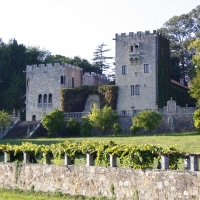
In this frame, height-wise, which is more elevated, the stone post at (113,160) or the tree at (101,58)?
the tree at (101,58)

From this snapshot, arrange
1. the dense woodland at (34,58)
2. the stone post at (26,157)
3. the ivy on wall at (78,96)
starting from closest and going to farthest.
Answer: the stone post at (26,157) → the ivy on wall at (78,96) → the dense woodland at (34,58)

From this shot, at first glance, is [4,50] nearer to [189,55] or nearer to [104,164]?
[189,55]

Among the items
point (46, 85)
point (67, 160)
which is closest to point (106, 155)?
point (67, 160)

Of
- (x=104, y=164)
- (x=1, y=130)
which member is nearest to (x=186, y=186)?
(x=104, y=164)

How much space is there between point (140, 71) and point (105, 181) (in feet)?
126

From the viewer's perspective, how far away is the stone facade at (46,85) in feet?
193

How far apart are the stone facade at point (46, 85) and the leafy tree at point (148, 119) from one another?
1511cm

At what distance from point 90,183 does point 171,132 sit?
101 feet

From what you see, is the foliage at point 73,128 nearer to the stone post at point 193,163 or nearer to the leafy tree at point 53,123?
the leafy tree at point 53,123

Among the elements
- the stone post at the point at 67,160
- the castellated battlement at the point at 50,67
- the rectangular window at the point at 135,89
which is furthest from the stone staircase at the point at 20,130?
the stone post at the point at 67,160

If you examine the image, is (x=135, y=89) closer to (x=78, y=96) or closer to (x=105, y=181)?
(x=78, y=96)

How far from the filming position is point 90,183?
16984 mm

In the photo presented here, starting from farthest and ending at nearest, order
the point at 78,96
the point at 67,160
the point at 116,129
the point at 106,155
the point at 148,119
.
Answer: the point at 78,96, the point at 116,129, the point at 148,119, the point at 67,160, the point at 106,155

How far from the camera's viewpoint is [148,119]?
44.7 m
